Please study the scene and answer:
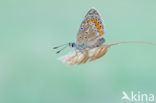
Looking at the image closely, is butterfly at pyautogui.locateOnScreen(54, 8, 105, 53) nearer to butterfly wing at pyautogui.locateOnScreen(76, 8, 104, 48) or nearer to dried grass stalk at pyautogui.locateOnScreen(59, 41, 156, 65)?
butterfly wing at pyautogui.locateOnScreen(76, 8, 104, 48)

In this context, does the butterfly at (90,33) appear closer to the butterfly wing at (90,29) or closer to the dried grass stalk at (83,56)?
the butterfly wing at (90,29)

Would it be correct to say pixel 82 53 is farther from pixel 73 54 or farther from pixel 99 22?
pixel 99 22

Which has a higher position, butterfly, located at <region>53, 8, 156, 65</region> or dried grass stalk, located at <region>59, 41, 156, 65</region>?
butterfly, located at <region>53, 8, 156, 65</region>

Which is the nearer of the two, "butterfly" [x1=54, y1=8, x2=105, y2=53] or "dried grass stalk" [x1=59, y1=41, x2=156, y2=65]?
"dried grass stalk" [x1=59, y1=41, x2=156, y2=65]

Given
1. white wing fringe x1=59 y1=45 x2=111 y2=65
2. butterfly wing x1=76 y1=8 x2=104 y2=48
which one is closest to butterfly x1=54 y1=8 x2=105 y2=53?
butterfly wing x1=76 y1=8 x2=104 y2=48

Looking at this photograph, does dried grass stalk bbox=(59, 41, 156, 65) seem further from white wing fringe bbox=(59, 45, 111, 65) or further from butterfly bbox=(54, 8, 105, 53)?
butterfly bbox=(54, 8, 105, 53)

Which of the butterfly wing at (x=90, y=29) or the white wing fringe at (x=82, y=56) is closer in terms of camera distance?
the white wing fringe at (x=82, y=56)

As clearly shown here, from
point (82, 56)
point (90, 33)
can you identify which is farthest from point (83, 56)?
point (90, 33)

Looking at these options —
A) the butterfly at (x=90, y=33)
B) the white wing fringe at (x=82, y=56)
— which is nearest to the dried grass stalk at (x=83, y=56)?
the white wing fringe at (x=82, y=56)
